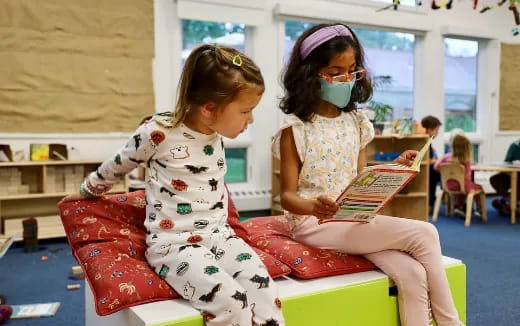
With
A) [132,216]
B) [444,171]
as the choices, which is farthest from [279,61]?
[132,216]

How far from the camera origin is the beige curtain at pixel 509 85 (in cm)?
657

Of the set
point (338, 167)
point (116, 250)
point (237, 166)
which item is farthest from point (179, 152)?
point (237, 166)

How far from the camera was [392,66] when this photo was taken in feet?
19.9

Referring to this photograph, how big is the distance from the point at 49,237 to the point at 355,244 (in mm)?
2974

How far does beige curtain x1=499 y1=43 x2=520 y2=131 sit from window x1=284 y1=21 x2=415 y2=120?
137cm

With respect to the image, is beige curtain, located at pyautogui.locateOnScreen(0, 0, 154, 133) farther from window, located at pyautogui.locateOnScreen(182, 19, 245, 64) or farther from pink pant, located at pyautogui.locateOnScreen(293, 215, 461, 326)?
pink pant, located at pyautogui.locateOnScreen(293, 215, 461, 326)

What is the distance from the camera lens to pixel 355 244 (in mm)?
1602

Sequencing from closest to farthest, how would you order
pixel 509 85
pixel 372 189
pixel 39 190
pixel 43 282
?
pixel 372 189, pixel 43 282, pixel 39 190, pixel 509 85

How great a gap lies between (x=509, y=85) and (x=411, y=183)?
9.54 ft

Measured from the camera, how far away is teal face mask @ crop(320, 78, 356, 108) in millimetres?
1694

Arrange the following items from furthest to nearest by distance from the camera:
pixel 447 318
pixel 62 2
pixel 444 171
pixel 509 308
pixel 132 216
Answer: pixel 444 171
pixel 62 2
pixel 509 308
pixel 132 216
pixel 447 318

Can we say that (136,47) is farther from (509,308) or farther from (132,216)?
(509,308)

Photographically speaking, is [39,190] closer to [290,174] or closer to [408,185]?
[290,174]

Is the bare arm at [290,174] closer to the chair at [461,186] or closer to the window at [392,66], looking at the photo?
the chair at [461,186]
